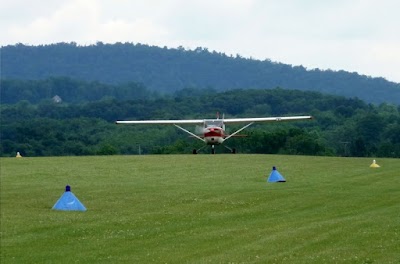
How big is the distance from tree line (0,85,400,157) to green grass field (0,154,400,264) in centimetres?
4203

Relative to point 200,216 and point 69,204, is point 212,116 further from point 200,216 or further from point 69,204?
point 200,216

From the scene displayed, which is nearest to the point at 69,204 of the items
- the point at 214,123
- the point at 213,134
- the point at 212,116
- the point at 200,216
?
the point at 200,216

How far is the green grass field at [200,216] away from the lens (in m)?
18.0

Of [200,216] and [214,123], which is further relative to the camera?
[214,123]

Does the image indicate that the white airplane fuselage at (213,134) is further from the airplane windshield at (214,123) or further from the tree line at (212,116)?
the tree line at (212,116)

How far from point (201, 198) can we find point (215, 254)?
9198 mm

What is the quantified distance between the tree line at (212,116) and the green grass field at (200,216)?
42.0 metres

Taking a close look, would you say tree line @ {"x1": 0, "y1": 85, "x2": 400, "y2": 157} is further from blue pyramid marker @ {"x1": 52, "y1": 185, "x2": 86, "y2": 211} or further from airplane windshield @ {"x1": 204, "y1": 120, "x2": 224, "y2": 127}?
blue pyramid marker @ {"x1": 52, "y1": 185, "x2": 86, "y2": 211}

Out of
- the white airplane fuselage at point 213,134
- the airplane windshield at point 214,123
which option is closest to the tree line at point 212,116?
the airplane windshield at point 214,123

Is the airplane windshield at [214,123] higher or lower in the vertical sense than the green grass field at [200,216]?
higher

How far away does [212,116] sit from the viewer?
152875 millimetres

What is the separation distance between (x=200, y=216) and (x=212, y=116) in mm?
129612

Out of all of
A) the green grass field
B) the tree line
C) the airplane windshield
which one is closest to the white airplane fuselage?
the airplane windshield

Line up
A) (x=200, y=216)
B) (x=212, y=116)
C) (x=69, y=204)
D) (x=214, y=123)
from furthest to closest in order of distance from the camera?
1. (x=212, y=116)
2. (x=214, y=123)
3. (x=69, y=204)
4. (x=200, y=216)
